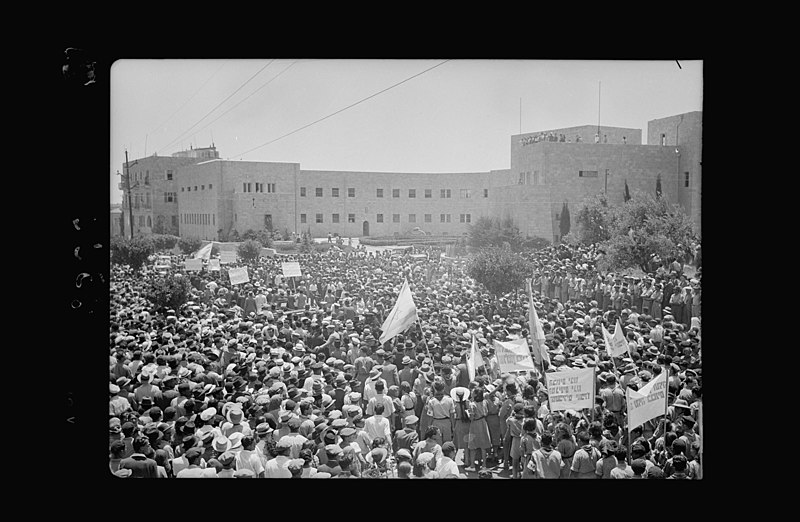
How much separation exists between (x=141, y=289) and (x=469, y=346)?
3589 millimetres

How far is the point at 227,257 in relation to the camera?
8.58 metres

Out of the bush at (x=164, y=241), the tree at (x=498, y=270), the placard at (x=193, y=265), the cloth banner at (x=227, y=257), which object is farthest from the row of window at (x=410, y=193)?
the bush at (x=164, y=241)

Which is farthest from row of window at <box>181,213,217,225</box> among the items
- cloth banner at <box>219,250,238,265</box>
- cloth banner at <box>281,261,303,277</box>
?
cloth banner at <box>281,261,303,277</box>

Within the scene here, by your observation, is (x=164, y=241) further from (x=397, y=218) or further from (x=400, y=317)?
(x=400, y=317)

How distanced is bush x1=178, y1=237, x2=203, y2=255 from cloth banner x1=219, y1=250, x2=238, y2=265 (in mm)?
251

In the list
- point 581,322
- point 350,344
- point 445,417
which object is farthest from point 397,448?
point 581,322

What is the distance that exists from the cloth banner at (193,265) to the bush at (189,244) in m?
0.10

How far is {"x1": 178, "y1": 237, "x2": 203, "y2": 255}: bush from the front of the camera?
848cm

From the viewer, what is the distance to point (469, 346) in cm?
838

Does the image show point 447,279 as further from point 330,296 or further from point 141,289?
point 141,289

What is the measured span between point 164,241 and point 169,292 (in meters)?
0.56

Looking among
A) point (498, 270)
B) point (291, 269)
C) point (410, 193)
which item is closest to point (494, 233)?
point (498, 270)

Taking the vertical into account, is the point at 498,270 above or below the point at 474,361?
above
